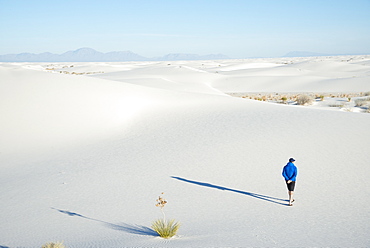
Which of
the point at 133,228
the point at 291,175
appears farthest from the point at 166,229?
the point at 291,175

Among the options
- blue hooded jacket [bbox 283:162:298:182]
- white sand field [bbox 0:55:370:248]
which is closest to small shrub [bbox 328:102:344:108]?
white sand field [bbox 0:55:370:248]

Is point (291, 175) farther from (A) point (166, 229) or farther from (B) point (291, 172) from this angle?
(A) point (166, 229)

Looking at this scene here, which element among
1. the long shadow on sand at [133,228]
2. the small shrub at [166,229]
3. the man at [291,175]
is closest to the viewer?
the small shrub at [166,229]

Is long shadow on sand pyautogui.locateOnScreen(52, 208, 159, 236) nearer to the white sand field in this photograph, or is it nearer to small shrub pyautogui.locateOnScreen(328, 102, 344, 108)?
the white sand field

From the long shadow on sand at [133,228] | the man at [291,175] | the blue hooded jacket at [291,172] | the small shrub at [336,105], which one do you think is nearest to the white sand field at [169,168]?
the long shadow on sand at [133,228]

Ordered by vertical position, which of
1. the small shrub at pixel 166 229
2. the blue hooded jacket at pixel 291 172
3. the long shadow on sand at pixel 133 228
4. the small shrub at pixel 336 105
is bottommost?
the long shadow on sand at pixel 133 228

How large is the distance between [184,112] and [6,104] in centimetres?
825

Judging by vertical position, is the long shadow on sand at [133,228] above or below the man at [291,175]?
below

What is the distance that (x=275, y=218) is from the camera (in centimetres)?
636

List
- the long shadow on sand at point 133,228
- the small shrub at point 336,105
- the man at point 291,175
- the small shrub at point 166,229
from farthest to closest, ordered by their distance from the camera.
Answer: the small shrub at point 336,105 < the man at point 291,175 < the long shadow on sand at point 133,228 < the small shrub at point 166,229

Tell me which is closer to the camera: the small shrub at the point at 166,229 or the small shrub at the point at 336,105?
the small shrub at the point at 166,229

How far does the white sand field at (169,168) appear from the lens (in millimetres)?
5969

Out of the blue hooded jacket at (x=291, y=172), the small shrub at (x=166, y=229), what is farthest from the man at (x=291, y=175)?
the small shrub at (x=166, y=229)

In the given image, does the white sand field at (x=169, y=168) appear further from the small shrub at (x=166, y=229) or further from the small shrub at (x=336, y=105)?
the small shrub at (x=336, y=105)
